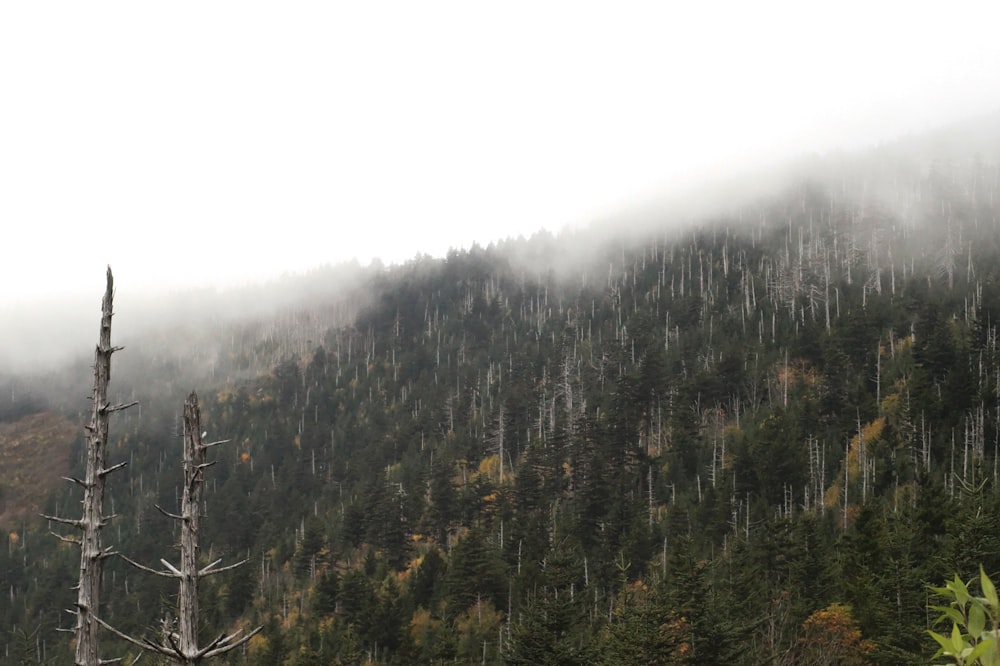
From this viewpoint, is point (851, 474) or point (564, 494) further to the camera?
point (564, 494)

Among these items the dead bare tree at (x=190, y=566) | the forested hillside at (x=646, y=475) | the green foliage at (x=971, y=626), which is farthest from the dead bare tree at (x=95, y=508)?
the forested hillside at (x=646, y=475)

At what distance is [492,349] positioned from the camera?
513 feet

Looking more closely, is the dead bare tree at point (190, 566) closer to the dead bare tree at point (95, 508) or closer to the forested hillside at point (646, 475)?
the dead bare tree at point (95, 508)

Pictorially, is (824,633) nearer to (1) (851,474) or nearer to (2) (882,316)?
(1) (851,474)

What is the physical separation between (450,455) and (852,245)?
3778 inches

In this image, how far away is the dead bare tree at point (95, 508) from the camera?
10.0 metres

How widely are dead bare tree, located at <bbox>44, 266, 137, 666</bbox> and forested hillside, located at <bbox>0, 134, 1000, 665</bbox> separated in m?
18.4

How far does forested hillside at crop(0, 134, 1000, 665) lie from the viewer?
123ft

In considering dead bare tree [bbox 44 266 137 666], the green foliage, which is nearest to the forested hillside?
dead bare tree [bbox 44 266 137 666]

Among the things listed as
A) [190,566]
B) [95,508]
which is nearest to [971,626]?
[190,566]

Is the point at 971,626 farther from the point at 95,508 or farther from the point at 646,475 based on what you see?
the point at 646,475

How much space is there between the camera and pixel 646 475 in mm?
81688

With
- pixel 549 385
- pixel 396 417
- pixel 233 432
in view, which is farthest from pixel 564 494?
pixel 233 432

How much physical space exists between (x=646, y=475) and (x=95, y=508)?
76433mm
